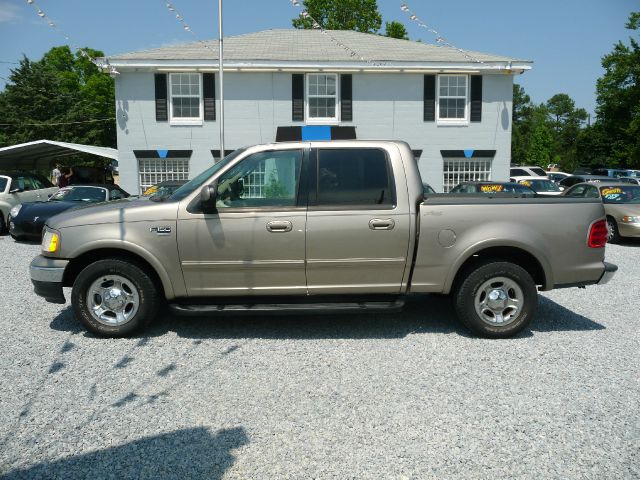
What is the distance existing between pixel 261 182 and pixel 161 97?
611 inches

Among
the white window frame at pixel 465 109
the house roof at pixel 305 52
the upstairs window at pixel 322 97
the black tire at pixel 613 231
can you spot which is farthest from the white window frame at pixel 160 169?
the black tire at pixel 613 231

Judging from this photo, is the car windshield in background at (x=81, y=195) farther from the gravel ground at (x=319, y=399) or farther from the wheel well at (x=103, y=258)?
the wheel well at (x=103, y=258)

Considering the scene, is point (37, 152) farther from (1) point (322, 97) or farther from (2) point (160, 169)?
(1) point (322, 97)

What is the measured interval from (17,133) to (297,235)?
151 feet

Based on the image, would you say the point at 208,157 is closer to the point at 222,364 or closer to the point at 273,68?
the point at 273,68

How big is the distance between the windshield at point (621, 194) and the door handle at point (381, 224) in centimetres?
1035

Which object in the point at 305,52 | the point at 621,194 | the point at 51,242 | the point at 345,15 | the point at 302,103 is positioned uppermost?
the point at 345,15

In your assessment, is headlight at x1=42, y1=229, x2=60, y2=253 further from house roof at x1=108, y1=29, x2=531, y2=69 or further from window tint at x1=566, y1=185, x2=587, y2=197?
house roof at x1=108, y1=29, x2=531, y2=69

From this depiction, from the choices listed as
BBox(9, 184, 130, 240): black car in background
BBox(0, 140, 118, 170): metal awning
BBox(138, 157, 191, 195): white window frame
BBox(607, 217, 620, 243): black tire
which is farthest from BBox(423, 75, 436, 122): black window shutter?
BBox(0, 140, 118, 170): metal awning

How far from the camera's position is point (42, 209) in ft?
41.1

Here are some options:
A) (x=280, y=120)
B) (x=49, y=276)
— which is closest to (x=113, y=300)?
(x=49, y=276)

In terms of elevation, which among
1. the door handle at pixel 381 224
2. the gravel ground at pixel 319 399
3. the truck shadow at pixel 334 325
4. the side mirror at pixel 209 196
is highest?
the side mirror at pixel 209 196

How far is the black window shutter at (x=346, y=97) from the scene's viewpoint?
775 inches

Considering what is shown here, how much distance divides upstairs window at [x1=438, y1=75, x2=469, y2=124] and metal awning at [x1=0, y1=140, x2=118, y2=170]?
13167mm
